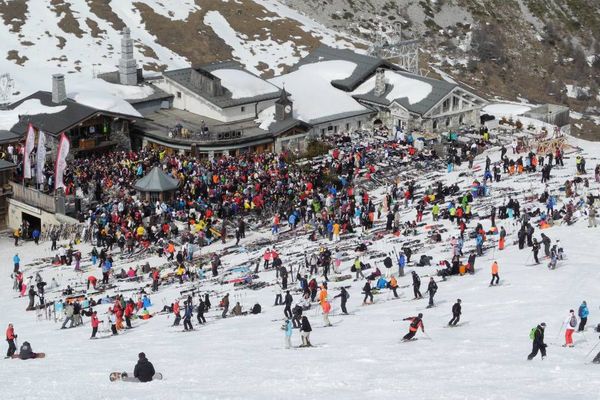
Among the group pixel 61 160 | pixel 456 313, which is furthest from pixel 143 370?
pixel 61 160

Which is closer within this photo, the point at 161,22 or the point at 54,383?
the point at 54,383

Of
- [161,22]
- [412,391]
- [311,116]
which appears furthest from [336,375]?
[161,22]

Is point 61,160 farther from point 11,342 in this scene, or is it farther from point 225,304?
point 11,342

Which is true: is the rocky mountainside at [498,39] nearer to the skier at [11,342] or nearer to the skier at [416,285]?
the skier at [416,285]

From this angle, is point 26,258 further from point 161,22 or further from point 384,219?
point 161,22

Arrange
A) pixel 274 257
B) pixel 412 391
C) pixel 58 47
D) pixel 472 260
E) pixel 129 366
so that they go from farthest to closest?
pixel 58 47
pixel 274 257
pixel 472 260
pixel 129 366
pixel 412 391

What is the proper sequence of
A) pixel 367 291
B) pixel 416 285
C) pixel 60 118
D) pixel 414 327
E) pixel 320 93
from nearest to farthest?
1. pixel 414 327
2. pixel 416 285
3. pixel 367 291
4. pixel 60 118
5. pixel 320 93
